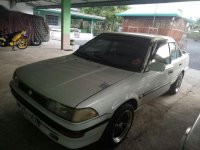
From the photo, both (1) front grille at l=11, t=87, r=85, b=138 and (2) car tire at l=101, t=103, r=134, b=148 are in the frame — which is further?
(2) car tire at l=101, t=103, r=134, b=148

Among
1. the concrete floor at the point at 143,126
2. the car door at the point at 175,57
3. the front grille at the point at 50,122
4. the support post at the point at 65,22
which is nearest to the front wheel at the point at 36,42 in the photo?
the support post at the point at 65,22

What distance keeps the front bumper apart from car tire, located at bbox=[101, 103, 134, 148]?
0.13 m

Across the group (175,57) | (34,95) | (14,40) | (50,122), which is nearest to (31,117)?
(34,95)

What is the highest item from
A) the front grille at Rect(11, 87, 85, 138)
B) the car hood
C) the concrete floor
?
the car hood

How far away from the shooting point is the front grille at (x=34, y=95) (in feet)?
6.36

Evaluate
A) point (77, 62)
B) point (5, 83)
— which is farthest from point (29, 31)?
point (77, 62)

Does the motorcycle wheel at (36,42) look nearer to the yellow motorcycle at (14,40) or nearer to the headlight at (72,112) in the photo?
the yellow motorcycle at (14,40)

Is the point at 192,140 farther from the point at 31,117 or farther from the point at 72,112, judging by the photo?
the point at 31,117

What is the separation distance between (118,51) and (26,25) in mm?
9444

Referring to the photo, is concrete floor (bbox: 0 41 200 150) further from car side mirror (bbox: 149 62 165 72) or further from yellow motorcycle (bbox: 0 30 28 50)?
yellow motorcycle (bbox: 0 30 28 50)

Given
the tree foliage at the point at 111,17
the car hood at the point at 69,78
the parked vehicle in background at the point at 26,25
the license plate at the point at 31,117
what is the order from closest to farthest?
the car hood at the point at 69,78 < the license plate at the point at 31,117 < the parked vehicle in background at the point at 26,25 < the tree foliage at the point at 111,17

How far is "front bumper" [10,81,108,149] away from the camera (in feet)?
5.75

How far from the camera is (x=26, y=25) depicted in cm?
1055

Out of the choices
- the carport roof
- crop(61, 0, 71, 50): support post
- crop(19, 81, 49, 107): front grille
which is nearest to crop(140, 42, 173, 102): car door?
crop(19, 81, 49, 107): front grille
